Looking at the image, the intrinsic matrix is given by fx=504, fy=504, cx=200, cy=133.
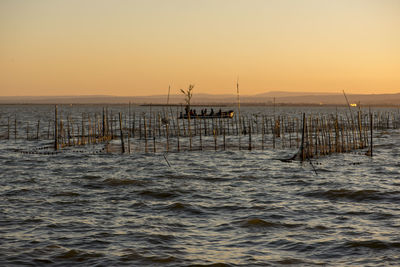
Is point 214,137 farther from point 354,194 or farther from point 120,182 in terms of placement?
point 354,194

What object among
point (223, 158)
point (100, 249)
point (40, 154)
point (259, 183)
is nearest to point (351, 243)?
point (100, 249)

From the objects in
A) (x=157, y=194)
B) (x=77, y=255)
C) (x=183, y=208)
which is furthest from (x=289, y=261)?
(x=157, y=194)

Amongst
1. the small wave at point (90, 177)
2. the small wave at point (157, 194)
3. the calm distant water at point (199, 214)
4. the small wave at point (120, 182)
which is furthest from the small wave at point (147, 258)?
the small wave at point (90, 177)

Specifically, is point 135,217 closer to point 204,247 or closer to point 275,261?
point 204,247

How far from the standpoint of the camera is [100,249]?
1004 cm

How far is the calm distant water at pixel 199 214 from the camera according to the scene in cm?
973

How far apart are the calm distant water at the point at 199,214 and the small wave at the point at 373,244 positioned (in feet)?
0.07

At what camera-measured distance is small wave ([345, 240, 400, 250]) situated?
1022 cm

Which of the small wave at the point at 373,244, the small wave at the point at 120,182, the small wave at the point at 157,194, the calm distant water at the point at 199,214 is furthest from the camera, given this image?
the small wave at the point at 120,182

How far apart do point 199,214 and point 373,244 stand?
177 inches

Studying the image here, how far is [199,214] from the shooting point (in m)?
13.1

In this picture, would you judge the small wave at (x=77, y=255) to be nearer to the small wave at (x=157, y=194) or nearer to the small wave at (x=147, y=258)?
the small wave at (x=147, y=258)

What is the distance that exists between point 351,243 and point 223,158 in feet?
52.9

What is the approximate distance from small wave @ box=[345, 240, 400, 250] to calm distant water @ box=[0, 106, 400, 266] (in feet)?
0.07
